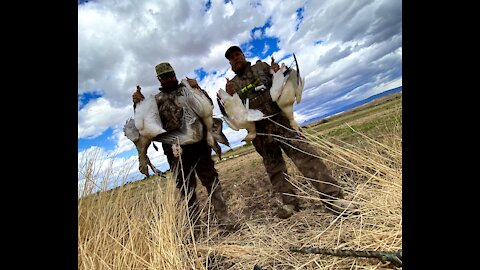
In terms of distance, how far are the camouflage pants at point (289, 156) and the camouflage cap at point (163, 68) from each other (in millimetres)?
1204

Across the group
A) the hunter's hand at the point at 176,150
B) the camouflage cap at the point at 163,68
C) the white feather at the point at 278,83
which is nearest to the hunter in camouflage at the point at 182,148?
the camouflage cap at the point at 163,68

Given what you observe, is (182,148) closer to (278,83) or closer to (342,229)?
(278,83)

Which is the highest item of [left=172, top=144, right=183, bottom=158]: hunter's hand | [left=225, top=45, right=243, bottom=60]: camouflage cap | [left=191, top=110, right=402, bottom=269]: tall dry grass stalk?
[left=225, top=45, right=243, bottom=60]: camouflage cap

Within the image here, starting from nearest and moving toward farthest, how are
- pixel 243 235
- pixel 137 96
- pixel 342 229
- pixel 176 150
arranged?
pixel 342 229 < pixel 243 235 < pixel 176 150 < pixel 137 96

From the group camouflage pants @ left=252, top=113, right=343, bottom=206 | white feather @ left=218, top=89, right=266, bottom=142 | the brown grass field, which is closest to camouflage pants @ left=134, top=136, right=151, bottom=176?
the brown grass field

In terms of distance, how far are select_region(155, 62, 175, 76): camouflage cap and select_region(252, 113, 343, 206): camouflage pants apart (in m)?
1.20

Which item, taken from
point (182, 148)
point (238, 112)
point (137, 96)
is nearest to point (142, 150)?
point (182, 148)

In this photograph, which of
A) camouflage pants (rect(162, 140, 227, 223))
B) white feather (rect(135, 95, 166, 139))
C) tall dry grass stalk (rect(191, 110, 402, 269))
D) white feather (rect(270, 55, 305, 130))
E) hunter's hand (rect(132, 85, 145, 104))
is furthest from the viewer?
Result: camouflage pants (rect(162, 140, 227, 223))

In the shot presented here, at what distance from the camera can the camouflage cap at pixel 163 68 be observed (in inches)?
138

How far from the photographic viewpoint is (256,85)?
3434 mm

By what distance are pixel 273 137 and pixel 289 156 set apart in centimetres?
27

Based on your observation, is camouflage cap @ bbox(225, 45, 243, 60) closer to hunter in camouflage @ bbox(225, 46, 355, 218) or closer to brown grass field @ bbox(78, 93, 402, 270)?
hunter in camouflage @ bbox(225, 46, 355, 218)

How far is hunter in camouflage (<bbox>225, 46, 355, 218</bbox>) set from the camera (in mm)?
3217
